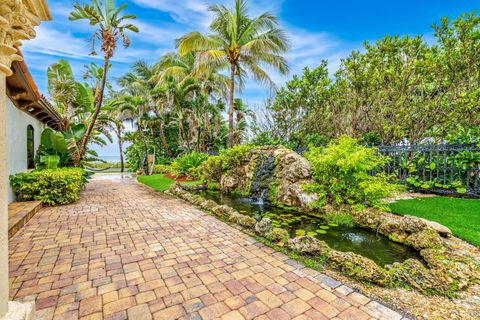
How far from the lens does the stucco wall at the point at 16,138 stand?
19.1ft

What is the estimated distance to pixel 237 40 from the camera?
11.7 metres

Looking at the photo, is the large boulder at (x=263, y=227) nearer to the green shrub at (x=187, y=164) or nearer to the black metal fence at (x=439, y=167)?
the black metal fence at (x=439, y=167)

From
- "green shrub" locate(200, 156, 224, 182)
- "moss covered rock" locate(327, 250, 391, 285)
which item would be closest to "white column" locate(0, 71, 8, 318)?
"moss covered rock" locate(327, 250, 391, 285)

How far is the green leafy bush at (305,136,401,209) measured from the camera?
215 inches

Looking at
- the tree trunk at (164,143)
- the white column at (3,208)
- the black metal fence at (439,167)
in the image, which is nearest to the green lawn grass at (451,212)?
the black metal fence at (439,167)

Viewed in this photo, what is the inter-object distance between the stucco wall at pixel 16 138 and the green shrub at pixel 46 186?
0.22 m

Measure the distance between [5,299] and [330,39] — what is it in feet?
43.5

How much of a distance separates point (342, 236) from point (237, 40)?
10.7 metres

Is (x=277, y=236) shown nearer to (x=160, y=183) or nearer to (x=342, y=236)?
(x=342, y=236)

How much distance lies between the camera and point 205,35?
39.2 feet

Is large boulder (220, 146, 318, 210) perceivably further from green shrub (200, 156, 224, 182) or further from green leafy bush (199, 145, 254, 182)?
green shrub (200, 156, 224, 182)

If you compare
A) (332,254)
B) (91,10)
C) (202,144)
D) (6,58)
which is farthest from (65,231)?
(202,144)

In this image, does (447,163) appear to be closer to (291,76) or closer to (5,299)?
(291,76)

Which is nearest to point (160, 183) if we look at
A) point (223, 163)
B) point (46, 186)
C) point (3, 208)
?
point (223, 163)
